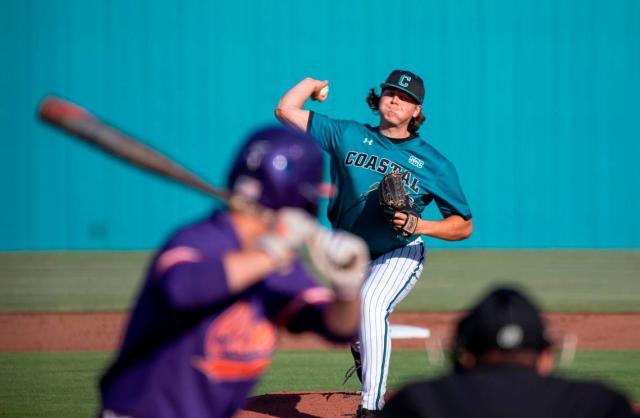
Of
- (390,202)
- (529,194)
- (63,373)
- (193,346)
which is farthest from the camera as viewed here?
(529,194)

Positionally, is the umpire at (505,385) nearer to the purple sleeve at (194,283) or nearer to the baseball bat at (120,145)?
the purple sleeve at (194,283)

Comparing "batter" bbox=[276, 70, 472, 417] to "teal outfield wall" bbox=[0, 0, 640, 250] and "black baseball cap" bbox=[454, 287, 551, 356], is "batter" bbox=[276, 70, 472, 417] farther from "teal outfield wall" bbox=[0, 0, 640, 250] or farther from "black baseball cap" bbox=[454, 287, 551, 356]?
"teal outfield wall" bbox=[0, 0, 640, 250]

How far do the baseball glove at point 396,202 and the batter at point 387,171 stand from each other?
3 cm

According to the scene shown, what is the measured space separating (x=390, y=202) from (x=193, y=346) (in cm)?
361

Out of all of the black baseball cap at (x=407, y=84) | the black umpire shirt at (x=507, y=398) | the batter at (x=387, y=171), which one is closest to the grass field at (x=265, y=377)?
the batter at (x=387, y=171)

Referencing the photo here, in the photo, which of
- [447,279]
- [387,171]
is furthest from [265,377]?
[447,279]

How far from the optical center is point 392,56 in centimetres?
1981

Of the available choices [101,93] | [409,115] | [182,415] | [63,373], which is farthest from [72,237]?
[182,415]

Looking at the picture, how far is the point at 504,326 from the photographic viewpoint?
229 centimetres

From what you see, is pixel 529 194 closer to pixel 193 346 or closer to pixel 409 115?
pixel 409 115

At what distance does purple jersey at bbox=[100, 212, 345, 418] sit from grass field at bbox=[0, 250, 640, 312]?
958 cm

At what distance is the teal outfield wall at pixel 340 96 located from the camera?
64.4 feet

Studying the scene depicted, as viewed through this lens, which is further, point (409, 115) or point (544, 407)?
point (409, 115)

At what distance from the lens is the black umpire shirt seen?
2.25 m
